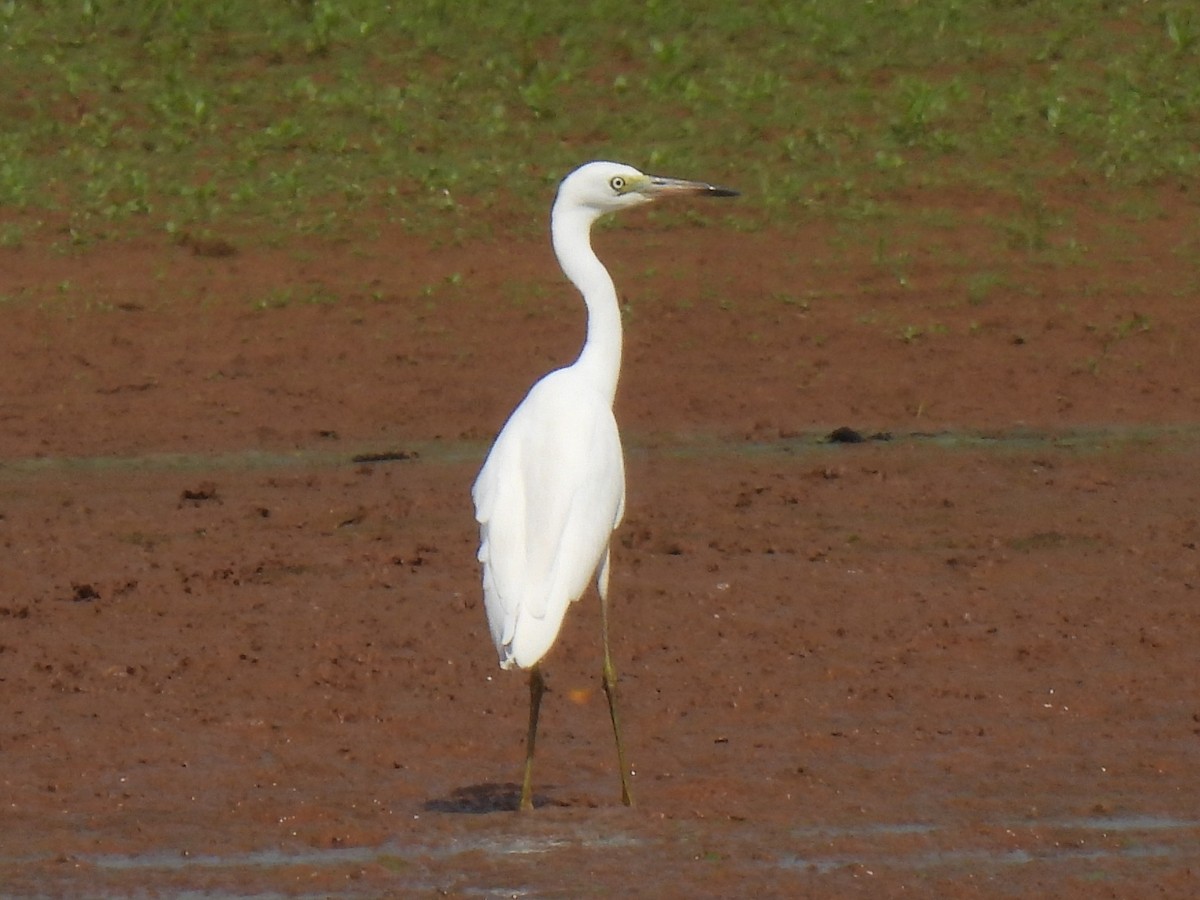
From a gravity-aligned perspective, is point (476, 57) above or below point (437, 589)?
above

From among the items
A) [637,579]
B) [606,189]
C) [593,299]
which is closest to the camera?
[593,299]

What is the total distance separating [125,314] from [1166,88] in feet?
22.7

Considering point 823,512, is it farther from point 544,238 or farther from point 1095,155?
point 1095,155

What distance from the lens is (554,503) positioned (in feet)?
22.0

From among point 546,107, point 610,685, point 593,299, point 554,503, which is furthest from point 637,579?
point 546,107

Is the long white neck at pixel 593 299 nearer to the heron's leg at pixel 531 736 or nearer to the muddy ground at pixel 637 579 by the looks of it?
the heron's leg at pixel 531 736

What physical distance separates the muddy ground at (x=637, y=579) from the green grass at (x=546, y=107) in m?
0.68

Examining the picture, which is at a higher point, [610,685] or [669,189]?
[669,189]

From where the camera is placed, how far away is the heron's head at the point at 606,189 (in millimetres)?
7559

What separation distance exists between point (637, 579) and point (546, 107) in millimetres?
6906

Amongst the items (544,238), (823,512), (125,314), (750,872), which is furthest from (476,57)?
(750,872)

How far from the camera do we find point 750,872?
587cm

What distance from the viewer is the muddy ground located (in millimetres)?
6262

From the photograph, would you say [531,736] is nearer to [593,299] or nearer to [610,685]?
[610,685]
